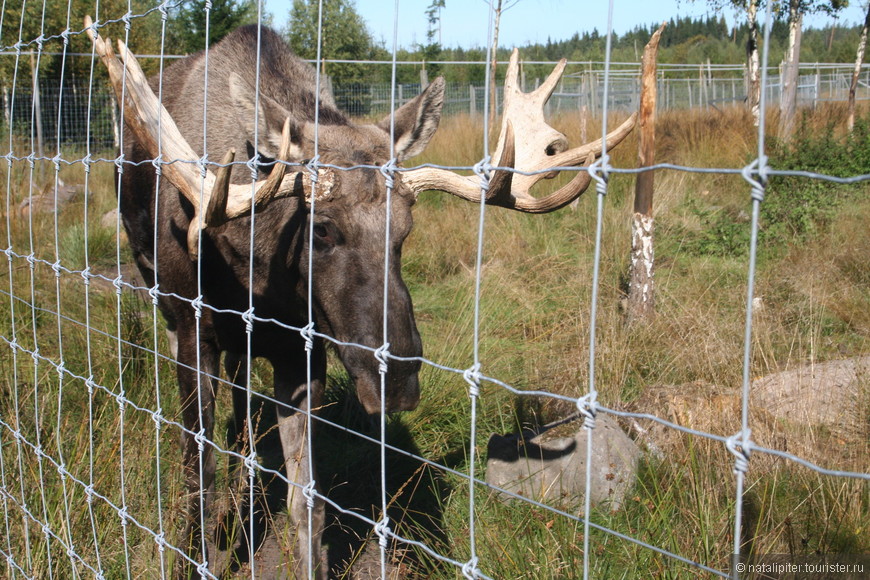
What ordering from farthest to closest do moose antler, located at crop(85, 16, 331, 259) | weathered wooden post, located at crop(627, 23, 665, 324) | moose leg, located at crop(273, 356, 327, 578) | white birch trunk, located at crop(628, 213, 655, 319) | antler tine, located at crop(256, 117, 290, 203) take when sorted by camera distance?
1. white birch trunk, located at crop(628, 213, 655, 319)
2. weathered wooden post, located at crop(627, 23, 665, 324)
3. moose leg, located at crop(273, 356, 327, 578)
4. moose antler, located at crop(85, 16, 331, 259)
5. antler tine, located at crop(256, 117, 290, 203)

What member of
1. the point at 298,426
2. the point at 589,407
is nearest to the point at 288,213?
the point at 298,426

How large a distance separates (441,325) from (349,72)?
52.9 feet

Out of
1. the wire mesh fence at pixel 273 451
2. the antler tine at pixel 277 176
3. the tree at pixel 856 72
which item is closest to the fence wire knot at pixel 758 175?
the wire mesh fence at pixel 273 451

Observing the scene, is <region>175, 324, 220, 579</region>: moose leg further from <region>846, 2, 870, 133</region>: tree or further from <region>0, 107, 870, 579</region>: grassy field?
<region>846, 2, 870, 133</region>: tree

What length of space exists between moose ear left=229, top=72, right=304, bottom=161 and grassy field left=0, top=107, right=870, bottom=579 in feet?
2.20

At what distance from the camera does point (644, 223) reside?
17.2ft

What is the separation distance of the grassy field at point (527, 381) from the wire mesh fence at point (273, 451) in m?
0.02

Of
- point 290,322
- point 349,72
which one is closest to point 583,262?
point 290,322

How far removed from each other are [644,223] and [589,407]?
4118 mm

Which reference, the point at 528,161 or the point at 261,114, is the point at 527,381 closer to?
the point at 528,161

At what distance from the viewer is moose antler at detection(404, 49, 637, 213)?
2691 millimetres

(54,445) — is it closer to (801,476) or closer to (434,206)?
(801,476)

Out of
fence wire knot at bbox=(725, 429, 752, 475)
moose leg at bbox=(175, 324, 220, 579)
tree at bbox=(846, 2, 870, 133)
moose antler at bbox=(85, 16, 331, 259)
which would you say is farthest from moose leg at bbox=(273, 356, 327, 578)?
tree at bbox=(846, 2, 870, 133)

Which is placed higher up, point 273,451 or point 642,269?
point 642,269
